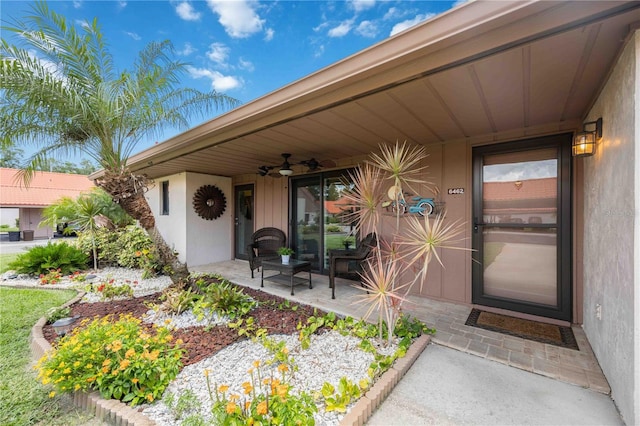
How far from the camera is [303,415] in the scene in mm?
1438

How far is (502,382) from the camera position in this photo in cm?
198

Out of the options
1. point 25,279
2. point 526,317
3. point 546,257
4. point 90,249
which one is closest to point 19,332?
point 25,279

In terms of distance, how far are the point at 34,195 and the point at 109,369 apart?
19374 millimetres

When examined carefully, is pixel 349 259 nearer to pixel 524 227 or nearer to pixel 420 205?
pixel 420 205

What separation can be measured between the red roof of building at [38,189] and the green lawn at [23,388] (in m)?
12.5

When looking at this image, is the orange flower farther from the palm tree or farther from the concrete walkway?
the palm tree

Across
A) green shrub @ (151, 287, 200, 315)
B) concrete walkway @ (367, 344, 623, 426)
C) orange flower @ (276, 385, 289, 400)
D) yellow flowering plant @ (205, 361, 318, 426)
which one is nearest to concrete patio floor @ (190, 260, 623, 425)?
concrete walkway @ (367, 344, 623, 426)

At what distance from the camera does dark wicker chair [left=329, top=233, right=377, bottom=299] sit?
381cm

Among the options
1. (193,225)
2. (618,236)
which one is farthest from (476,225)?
(193,225)

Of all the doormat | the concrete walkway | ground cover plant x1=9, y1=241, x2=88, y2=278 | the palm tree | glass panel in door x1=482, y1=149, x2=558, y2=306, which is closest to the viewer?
the concrete walkway

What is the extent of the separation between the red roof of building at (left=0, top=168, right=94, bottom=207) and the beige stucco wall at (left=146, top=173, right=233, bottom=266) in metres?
9.50

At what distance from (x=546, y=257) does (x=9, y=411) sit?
506 centimetres

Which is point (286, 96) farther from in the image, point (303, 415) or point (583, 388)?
point (583, 388)

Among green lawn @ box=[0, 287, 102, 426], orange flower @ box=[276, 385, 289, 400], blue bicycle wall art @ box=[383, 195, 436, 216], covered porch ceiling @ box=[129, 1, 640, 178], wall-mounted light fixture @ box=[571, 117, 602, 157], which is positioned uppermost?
covered porch ceiling @ box=[129, 1, 640, 178]
